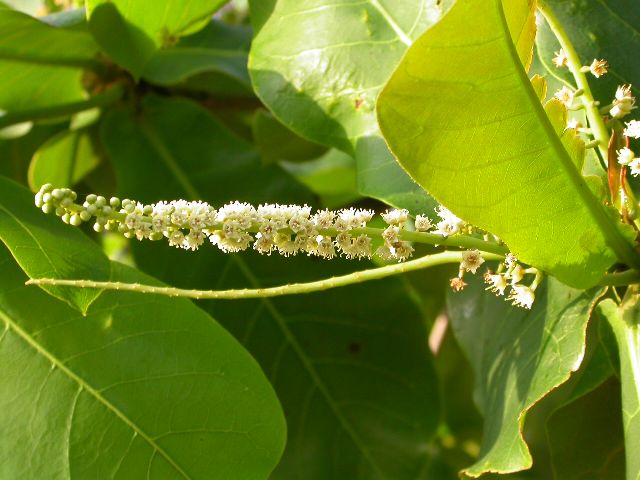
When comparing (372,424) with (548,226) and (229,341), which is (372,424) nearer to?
(229,341)

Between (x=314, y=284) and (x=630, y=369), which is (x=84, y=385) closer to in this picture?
(x=314, y=284)

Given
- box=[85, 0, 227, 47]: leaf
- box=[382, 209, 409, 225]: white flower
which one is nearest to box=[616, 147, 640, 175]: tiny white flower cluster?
box=[382, 209, 409, 225]: white flower

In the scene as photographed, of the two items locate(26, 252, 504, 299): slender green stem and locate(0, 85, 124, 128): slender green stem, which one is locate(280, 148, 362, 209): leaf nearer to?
locate(0, 85, 124, 128): slender green stem

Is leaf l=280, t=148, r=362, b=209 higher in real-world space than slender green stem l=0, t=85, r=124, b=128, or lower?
lower

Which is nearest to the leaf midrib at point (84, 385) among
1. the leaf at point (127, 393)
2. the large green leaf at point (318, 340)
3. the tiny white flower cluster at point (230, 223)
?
the leaf at point (127, 393)

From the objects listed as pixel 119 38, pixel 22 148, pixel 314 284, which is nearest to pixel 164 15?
pixel 119 38
